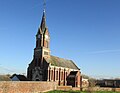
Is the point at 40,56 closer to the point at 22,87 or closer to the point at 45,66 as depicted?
the point at 45,66

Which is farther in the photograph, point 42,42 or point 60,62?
point 60,62

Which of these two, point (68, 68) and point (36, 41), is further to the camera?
point (68, 68)

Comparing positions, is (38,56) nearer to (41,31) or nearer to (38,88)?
(41,31)

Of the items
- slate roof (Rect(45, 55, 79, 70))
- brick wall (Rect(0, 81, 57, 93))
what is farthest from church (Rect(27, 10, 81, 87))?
brick wall (Rect(0, 81, 57, 93))

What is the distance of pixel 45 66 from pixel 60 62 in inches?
423

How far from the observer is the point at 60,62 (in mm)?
82125

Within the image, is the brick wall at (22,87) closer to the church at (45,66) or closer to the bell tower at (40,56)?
the church at (45,66)

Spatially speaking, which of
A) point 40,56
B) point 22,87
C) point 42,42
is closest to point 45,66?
point 40,56

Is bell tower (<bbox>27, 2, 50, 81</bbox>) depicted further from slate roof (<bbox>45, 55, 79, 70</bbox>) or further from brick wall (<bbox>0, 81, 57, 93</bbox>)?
brick wall (<bbox>0, 81, 57, 93</bbox>)

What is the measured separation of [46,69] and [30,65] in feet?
22.0

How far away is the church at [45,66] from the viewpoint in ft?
238

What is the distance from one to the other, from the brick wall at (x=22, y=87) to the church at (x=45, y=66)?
20.4 metres

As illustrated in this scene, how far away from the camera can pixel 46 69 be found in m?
72.1

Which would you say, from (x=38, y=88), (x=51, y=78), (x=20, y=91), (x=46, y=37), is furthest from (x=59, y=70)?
(x=20, y=91)
